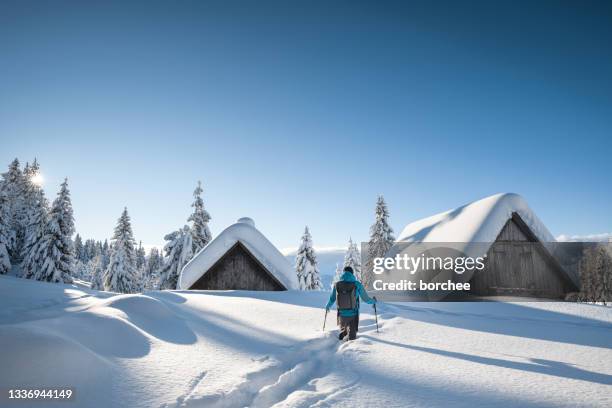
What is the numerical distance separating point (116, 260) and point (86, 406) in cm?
3343

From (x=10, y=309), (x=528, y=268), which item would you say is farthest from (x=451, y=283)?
(x=10, y=309)

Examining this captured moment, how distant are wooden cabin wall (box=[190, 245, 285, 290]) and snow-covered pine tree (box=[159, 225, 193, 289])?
38.5ft

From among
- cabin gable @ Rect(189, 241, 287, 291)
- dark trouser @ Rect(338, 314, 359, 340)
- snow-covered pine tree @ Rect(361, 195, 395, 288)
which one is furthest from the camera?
snow-covered pine tree @ Rect(361, 195, 395, 288)

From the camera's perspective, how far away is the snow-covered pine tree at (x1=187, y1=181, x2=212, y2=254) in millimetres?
27734

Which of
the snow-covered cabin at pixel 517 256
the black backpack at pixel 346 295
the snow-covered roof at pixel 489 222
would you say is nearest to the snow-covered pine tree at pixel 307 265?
the snow-covered roof at pixel 489 222

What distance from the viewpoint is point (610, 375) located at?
3.87 m

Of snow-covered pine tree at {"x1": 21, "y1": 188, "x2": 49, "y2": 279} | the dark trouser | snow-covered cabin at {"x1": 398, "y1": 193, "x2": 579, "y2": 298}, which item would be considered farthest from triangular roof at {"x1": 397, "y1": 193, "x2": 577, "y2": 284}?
snow-covered pine tree at {"x1": 21, "y1": 188, "x2": 49, "y2": 279}

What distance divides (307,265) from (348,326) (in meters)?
23.9

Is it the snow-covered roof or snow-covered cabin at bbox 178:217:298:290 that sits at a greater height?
the snow-covered roof

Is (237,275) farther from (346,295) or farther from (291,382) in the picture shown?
(291,382)

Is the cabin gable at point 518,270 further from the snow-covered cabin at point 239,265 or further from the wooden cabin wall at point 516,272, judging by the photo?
the snow-covered cabin at point 239,265

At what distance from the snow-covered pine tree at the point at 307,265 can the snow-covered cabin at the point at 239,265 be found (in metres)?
15.6

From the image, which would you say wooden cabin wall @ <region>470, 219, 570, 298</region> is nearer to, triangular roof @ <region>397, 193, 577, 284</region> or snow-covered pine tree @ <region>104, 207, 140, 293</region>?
triangular roof @ <region>397, 193, 577, 284</region>

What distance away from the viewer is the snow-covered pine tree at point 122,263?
1198 inches
